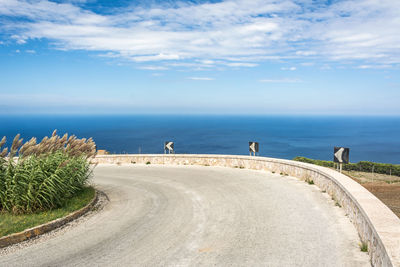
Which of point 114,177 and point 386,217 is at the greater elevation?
point 386,217

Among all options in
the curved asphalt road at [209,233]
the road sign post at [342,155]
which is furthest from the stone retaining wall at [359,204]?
the road sign post at [342,155]

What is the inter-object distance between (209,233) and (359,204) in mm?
3507

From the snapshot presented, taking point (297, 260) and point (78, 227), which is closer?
point (297, 260)

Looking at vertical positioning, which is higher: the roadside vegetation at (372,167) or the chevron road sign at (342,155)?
the chevron road sign at (342,155)

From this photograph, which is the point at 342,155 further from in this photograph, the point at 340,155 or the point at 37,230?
the point at 37,230

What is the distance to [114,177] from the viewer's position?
51.5 ft

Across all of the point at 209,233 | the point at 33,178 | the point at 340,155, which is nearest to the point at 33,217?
the point at 33,178

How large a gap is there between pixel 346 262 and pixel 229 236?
246 centimetres

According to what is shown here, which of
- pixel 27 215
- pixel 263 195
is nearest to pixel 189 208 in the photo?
pixel 263 195

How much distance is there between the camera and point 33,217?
7.82 metres

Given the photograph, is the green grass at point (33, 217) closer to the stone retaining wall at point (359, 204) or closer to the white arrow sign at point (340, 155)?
the stone retaining wall at point (359, 204)

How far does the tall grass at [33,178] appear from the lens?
8.09 meters

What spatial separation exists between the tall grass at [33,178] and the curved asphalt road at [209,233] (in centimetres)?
133

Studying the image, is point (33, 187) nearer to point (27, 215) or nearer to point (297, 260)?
point (27, 215)
